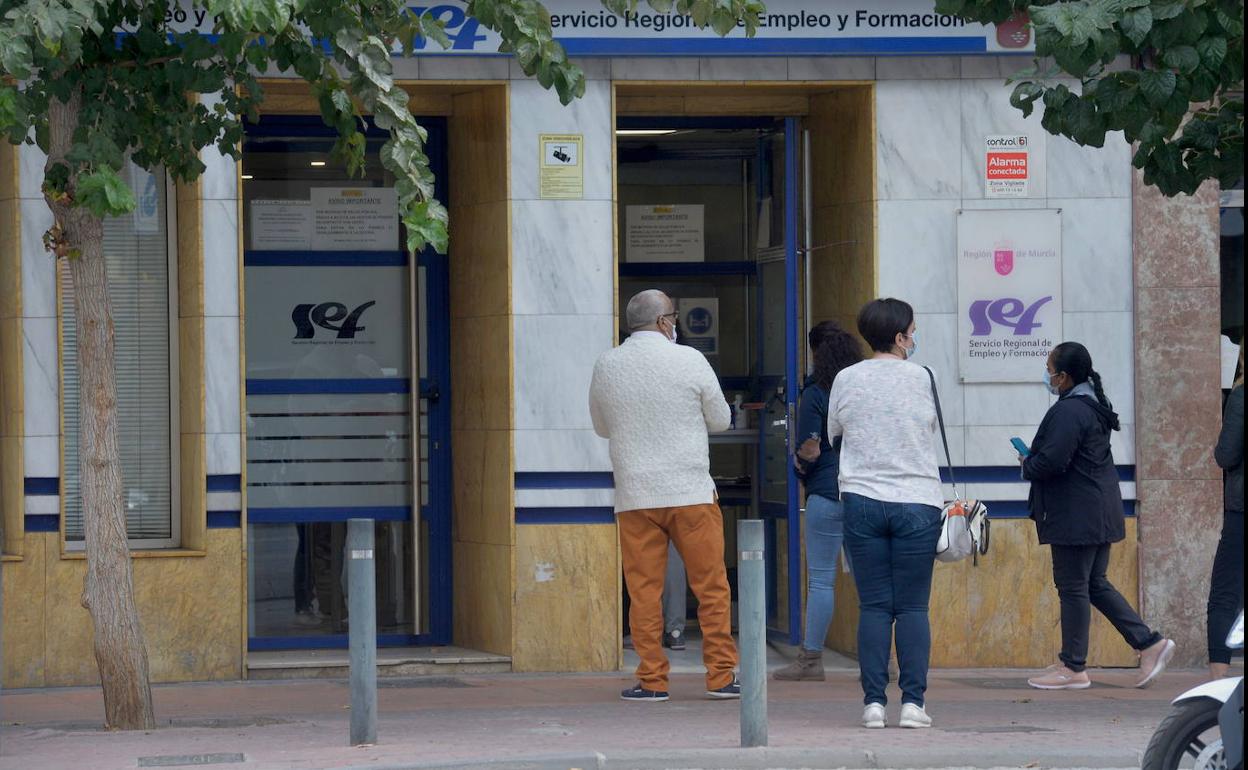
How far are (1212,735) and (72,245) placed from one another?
5.02 metres

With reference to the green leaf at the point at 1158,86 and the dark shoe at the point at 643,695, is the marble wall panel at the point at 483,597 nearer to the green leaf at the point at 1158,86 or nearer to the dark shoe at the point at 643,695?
the dark shoe at the point at 643,695

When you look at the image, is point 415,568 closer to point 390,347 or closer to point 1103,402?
point 390,347

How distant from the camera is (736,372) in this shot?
1215cm

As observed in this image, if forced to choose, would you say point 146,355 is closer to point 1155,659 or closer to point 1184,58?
point 1155,659

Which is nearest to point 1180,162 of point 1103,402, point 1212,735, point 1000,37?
point 1103,402

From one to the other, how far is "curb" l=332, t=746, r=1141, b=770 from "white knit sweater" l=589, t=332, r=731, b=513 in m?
1.79

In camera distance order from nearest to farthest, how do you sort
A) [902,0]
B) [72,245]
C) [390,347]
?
[72,245] → [902,0] → [390,347]

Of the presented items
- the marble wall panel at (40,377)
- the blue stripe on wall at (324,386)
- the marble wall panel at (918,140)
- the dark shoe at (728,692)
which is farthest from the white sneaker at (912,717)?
the marble wall panel at (40,377)

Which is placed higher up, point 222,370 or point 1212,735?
point 222,370

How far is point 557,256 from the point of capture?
10.6m

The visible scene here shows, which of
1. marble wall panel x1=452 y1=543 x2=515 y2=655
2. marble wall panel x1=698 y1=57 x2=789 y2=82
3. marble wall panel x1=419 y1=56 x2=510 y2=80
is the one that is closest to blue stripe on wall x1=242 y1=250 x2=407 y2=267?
marble wall panel x1=419 y1=56 x2=510 y2=80

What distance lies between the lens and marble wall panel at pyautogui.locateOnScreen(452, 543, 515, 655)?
1067 centimetres

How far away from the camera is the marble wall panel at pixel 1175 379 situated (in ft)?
35.9

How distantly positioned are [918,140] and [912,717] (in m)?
3.87
